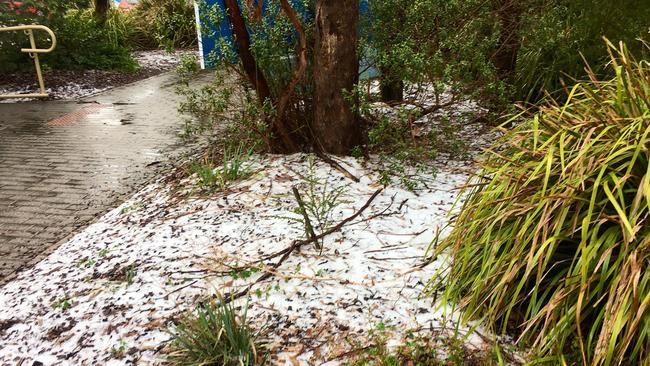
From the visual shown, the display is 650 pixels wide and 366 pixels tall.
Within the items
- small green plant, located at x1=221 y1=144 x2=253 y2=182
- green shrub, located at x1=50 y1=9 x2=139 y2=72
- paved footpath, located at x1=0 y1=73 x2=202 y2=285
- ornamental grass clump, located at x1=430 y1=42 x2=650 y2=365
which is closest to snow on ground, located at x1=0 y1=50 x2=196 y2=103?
green shrub, located at x1=50 y1=9 x2=139 y2=72

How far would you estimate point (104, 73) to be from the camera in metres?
10.5

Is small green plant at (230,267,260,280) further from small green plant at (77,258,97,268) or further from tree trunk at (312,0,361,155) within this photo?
tree trunk at (312,0,361,155)

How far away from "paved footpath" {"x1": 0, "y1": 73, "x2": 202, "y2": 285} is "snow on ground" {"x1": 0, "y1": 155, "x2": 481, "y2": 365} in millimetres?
416

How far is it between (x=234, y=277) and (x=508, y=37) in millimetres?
3292

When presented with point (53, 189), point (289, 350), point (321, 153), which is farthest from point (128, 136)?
point (289, 350)

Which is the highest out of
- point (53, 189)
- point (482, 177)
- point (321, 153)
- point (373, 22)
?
point (373, 22)

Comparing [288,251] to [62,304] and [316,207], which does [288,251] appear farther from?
[62,304]

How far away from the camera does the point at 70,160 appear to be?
18.7 feet

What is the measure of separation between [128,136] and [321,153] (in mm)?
3135

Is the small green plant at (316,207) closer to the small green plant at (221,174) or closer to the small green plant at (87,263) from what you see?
the small green plant at (221,174)

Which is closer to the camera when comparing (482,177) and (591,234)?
(591,234)

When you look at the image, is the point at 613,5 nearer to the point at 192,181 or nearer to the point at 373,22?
the point at 373,22

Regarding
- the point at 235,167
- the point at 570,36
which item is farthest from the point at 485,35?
the point at 235,167

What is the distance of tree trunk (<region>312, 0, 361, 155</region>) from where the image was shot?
4027 millimetres
